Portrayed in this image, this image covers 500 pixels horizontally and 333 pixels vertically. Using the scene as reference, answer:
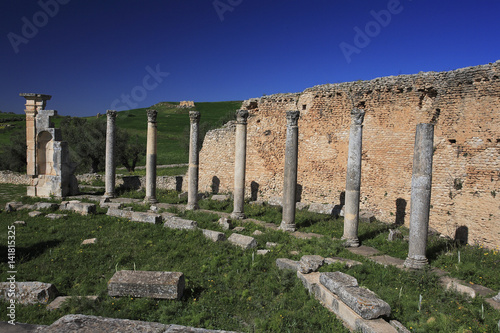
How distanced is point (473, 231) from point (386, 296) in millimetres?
7347

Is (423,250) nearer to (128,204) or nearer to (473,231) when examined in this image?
(473,231)

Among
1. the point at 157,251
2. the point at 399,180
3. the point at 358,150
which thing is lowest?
the point at 157,251

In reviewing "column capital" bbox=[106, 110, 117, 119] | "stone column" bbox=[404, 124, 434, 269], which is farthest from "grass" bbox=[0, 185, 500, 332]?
"column capital" bbox=[106, 110, 117, 119]

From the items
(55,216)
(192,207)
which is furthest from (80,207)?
(192,207)

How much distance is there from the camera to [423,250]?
959 centimetres

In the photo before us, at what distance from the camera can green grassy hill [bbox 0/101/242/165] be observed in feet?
151

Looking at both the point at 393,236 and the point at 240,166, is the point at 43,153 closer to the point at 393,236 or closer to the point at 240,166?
the point at 240,166

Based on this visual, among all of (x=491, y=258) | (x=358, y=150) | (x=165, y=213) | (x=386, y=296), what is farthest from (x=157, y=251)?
(x=491, y=258)

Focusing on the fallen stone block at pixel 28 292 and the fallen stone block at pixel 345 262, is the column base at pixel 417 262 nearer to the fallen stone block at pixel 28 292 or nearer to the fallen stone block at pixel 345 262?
the fallen stone block at pixel 345 262

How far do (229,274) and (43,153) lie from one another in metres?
15.2

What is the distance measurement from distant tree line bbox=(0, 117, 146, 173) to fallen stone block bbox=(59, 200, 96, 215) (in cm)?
1667

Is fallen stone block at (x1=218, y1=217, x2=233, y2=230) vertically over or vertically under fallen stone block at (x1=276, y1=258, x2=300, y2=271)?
over

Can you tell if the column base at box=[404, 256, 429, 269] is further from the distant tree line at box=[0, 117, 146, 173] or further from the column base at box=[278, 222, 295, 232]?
the distant tree line at box=[0, 117, 146, 173]

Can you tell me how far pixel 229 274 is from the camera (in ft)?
28.3
